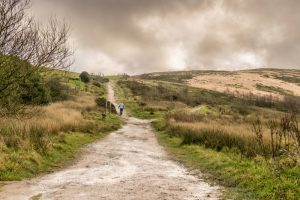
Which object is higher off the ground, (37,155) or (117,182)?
(37,155)

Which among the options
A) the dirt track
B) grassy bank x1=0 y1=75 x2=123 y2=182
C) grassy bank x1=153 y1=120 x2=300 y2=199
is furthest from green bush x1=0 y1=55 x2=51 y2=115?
grassy bank x1=153 y1=120 x2=300 y2=199

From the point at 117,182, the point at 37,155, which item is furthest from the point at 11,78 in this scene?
the point at 117,182

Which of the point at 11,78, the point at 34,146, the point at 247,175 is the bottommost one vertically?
the point at 247,175

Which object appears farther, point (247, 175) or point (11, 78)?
point (11, 78)

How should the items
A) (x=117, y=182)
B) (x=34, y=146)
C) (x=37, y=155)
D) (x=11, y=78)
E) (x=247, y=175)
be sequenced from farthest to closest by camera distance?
(x=34, y=146) → (x=37, y=155) → (x=11, y=78) → (x=247, y=175) → (x=117, y=182)

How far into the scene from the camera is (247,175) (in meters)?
11.6

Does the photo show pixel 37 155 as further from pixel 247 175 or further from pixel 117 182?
pixel 247 175

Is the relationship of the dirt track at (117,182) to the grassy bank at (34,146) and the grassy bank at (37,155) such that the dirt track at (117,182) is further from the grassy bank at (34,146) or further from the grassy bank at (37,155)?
the grassy bank at (34,146)

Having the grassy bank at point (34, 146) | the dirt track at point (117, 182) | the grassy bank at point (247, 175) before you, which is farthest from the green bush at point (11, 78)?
the grassy bank at point (247, 175)

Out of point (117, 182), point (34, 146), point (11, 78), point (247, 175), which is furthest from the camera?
point (34, 146)

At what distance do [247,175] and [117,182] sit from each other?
3.59 meters

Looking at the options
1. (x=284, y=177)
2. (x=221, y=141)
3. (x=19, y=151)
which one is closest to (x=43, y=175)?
(x=19, y=151)

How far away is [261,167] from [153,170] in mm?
3532

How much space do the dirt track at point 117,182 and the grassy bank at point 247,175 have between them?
2.17ft
